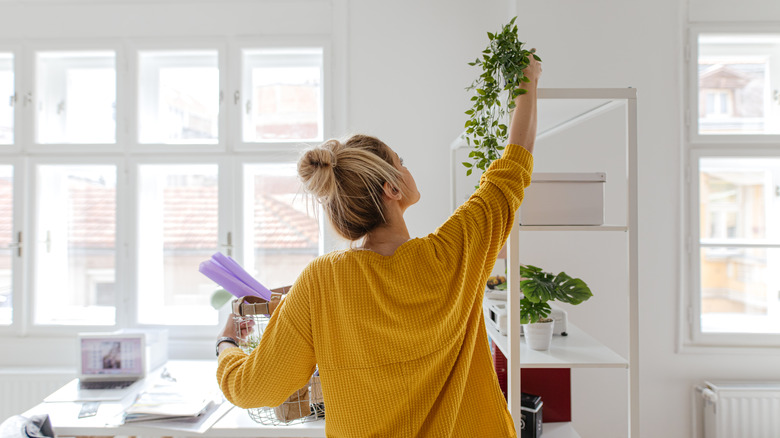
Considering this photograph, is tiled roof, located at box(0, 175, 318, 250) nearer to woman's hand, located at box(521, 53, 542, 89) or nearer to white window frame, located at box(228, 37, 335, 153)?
white window frame, located at box(228, 37, 335, 153)

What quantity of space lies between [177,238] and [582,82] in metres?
A: 2.28

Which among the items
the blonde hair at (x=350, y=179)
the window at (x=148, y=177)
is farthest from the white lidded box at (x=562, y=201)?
the window at (x=148, y=177)

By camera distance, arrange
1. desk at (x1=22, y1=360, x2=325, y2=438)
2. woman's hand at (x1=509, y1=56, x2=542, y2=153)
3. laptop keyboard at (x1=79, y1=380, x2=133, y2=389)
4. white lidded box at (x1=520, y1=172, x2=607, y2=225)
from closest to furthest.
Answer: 1. woman's hand at (x1=509, y1=56, x2=542, y2=153)
2. white lidded box at (x1=520, y1=172, x2=607, y2=225)
3. desk at (x1=22, y1=360, x2=325, y2=438)
4. laptop keyboard at (x1=79, y1=380, x2=133, y2=389)

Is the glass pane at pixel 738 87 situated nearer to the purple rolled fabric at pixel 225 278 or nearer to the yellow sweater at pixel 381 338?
the yellow sweater at pixel 381 338

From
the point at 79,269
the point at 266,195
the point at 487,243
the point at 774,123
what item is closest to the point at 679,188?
the point at 774,123

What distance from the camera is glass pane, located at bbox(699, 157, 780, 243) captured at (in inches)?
90.3

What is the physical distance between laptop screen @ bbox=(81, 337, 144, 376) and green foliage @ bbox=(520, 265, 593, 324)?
1750 mm

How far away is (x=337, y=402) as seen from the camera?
0.83 m

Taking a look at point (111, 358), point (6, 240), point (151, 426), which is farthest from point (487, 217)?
point (6, 240)

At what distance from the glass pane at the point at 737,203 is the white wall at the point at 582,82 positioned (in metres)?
0.33

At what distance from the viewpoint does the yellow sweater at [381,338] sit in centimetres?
81

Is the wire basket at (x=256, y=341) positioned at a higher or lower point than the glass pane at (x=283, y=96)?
lower

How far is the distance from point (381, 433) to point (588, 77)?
1.95 meters

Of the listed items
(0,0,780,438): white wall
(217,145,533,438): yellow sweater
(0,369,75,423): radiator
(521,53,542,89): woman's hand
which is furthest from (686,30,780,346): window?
(0,369,75,423): radiator
